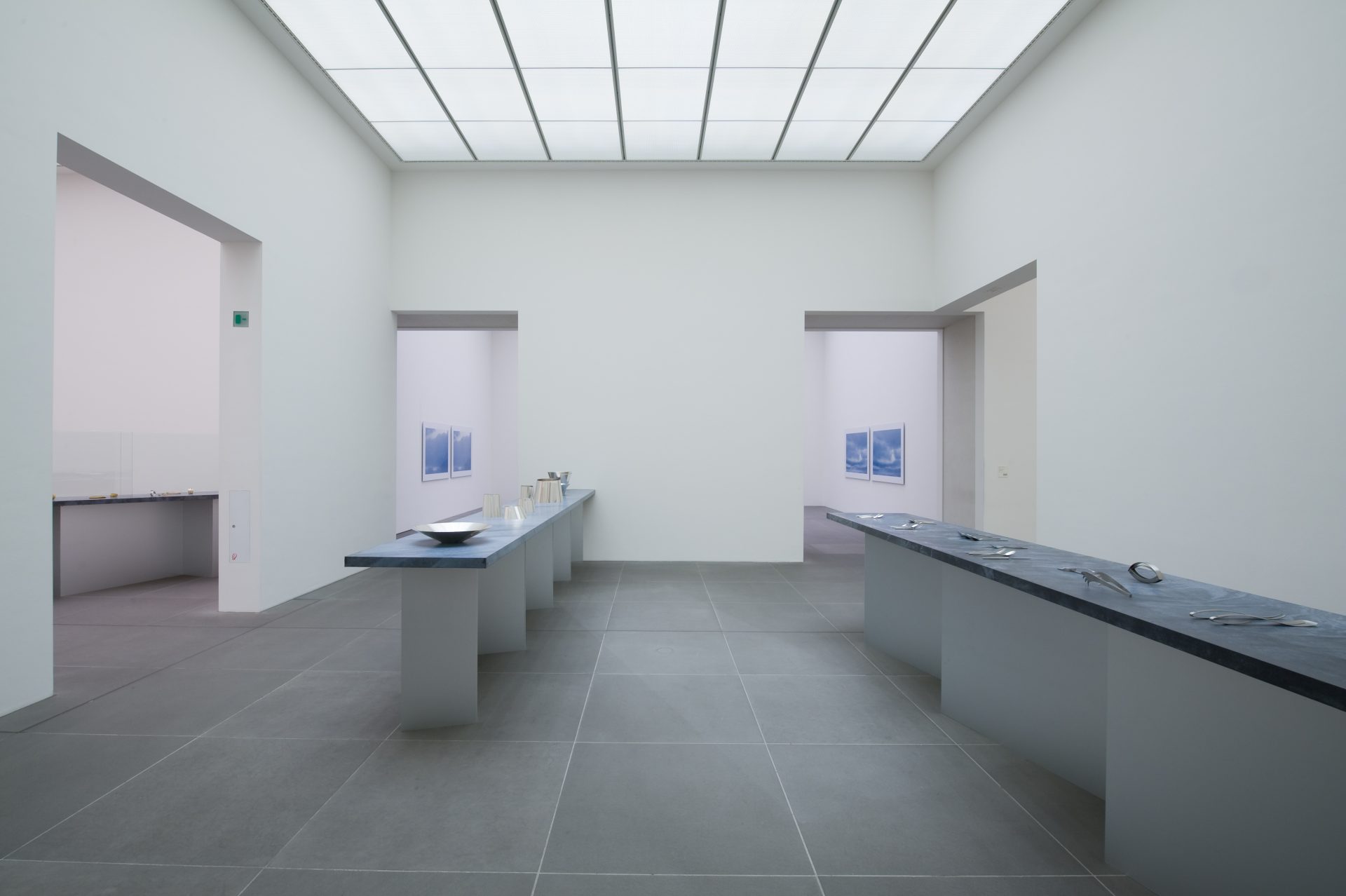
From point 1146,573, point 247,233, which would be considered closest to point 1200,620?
point 1146,573

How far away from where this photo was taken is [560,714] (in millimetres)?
3289

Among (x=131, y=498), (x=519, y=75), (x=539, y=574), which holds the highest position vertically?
(x=519, y=75)

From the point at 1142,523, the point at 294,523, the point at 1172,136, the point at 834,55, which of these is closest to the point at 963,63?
the point at 834,55

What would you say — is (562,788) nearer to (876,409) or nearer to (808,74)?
(808,74)

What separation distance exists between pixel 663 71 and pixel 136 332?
6904mm

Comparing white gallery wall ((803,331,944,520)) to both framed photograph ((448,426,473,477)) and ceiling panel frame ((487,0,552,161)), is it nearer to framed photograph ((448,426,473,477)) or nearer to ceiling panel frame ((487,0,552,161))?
ceiling panel frame ((487,0,552,161))

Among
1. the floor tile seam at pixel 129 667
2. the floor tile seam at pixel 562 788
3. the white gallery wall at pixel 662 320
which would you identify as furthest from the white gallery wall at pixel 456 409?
the floor tile seam at pixel 562 788

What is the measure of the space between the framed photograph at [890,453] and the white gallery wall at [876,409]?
0.12 metres

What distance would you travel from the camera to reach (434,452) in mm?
11281

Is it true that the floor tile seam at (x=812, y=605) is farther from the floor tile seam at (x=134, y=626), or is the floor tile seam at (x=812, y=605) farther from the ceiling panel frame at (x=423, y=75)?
the ceiling panel frame at (x=423, y=75)

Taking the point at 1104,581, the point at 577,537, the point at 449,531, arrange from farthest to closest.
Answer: the point at 577,537
the point at 449,531
the point at 1104,581

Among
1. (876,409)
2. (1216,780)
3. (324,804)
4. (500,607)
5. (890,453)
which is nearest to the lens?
(1216,780)

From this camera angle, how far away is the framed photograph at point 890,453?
34.9 ft

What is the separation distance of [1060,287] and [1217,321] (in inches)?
65.7
